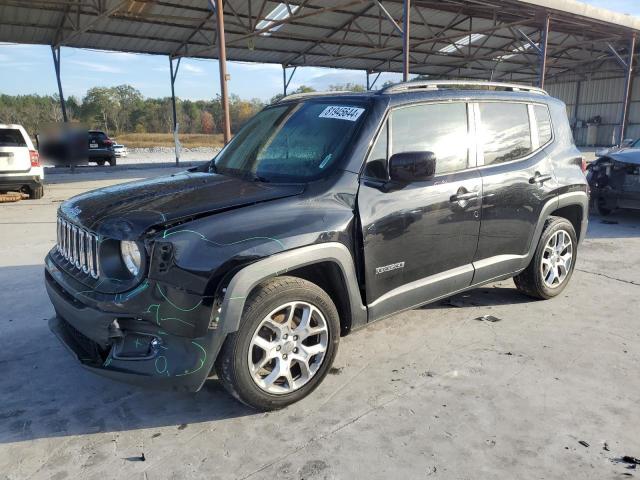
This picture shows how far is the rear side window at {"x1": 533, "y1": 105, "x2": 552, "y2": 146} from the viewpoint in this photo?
4379mm

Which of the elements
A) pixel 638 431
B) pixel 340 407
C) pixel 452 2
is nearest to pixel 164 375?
pixel 340 407

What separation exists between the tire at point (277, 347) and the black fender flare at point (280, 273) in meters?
0.09

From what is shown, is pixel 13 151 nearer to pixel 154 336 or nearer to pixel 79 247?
pixel 79 247

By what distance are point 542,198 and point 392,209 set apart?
1777mm

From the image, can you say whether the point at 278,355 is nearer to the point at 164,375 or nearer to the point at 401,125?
the point at 164,375

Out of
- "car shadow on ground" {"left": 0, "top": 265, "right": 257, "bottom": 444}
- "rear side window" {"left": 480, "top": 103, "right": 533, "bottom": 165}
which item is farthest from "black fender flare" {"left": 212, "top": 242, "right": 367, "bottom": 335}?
"rear side window" {"left": 480, "top": 103, "right": 533, "bottom": 165}

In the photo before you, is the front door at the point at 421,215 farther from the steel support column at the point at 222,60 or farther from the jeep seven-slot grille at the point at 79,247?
the steel support column at the point at 222,60

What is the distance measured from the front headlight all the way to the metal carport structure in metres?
9.29

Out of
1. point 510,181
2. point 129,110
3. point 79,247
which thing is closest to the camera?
point 79,247

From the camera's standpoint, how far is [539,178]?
4199mm

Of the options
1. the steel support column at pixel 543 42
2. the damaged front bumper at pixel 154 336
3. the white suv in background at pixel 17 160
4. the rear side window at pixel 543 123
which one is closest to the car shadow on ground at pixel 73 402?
the damaged front bumper at pixel 154 336

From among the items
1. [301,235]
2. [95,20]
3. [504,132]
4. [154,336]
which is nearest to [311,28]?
[95,20]

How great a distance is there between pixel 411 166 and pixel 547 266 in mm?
2230

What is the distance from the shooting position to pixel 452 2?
51.4 ft
